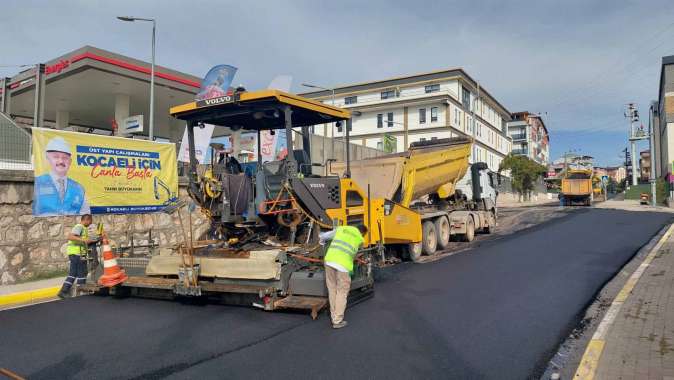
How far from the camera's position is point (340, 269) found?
6000 mm

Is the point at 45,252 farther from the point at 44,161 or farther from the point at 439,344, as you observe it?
the point at 439,344

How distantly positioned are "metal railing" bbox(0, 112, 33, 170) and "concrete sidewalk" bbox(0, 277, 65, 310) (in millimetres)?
2328

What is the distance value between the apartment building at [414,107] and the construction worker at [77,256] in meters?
42.9

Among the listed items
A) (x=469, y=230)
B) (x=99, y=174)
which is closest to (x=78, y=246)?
(x=99, y=174)

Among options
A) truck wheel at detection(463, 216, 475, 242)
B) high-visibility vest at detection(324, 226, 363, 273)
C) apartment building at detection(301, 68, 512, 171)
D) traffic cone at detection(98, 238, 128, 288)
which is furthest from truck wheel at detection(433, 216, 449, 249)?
apartment building at detection(301, 68, 512, 171)

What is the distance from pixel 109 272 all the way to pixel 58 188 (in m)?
3.57

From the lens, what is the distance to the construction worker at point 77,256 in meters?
8.24

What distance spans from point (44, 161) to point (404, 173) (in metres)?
7.57

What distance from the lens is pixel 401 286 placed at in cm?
847

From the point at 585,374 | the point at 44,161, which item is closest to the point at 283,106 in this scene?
the point at 585,374

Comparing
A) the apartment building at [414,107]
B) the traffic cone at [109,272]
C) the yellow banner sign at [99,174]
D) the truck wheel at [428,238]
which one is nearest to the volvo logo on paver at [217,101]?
the traffic cone at [109,272]

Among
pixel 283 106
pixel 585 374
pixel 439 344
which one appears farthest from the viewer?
pixel 283 106

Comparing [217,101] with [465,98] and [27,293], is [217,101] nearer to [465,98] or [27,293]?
[27,293]

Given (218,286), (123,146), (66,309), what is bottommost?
(66,309)
